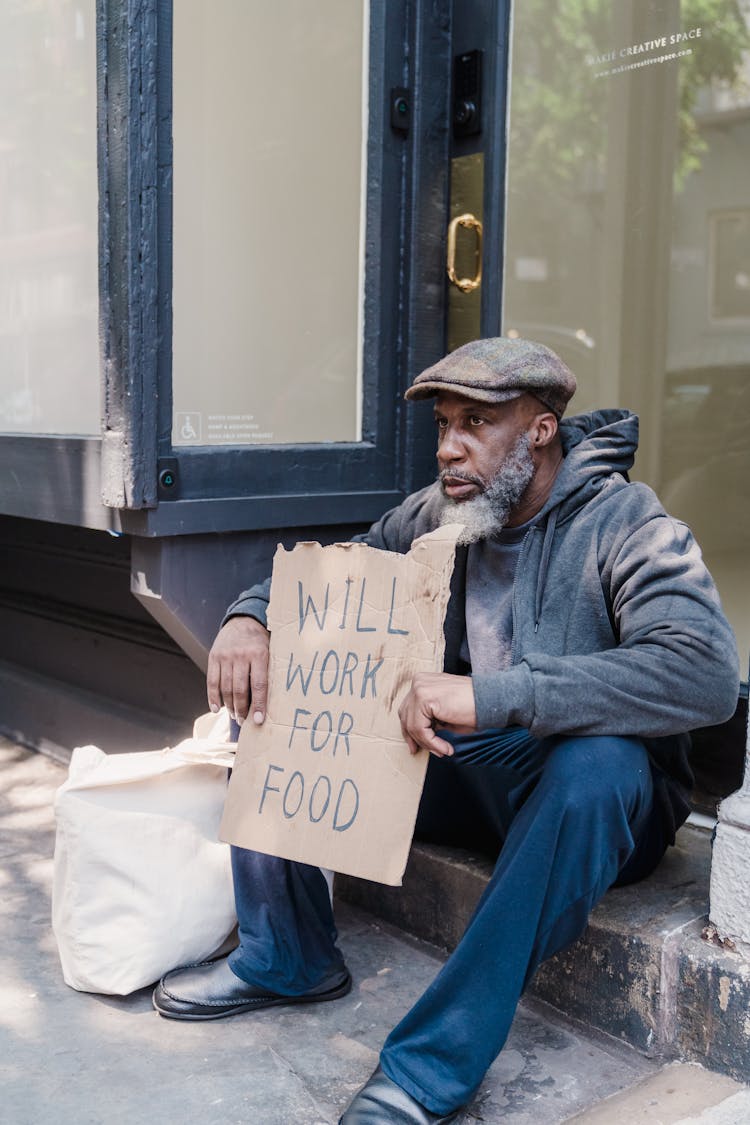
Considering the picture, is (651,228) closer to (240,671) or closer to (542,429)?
(542,429)

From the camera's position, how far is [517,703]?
2.05 meters

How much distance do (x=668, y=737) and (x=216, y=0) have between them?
221cm

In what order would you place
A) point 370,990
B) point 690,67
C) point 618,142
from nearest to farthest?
point 370,990 → point 690,67 → point 618,142

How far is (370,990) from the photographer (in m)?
2.57

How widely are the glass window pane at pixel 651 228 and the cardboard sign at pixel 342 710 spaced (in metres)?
1.08

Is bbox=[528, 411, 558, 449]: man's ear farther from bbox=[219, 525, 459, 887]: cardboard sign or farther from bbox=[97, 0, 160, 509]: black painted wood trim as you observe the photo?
bbox=[97, 0, 160, 509]: black painted wood trim

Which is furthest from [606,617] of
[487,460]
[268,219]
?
[268,219]

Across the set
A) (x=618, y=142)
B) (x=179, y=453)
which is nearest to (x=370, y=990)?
(x=179, y=453)

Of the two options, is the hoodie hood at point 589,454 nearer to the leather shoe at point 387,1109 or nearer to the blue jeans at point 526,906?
the blue jeans at point 526,906

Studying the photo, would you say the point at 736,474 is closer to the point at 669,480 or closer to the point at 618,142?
the point at 669,480

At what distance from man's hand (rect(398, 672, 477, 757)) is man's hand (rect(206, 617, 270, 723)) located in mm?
399

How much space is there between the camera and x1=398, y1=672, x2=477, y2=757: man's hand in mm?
2059

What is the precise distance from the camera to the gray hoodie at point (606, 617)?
6.74 ft

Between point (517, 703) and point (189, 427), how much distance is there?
1.39m
